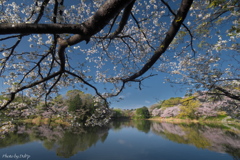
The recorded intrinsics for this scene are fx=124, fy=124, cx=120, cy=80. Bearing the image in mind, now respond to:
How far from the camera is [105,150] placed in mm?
8672

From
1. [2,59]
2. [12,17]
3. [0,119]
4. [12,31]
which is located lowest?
[0,119]

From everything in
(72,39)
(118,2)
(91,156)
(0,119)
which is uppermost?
(72,39)

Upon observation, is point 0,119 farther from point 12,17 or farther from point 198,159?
point 198,159

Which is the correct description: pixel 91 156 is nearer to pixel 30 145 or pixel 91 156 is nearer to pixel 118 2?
pixel 30 145

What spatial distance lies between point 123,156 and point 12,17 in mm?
8331

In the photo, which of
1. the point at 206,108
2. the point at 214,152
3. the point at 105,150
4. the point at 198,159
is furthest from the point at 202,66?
the point at 206,108

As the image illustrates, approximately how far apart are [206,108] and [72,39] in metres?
32.1

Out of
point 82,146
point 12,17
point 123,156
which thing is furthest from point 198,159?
point 12,17

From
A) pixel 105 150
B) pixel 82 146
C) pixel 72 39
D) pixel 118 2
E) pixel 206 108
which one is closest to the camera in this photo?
pixel 118 2

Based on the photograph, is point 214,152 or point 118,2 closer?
point 118,2

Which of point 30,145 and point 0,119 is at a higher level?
point 0,119

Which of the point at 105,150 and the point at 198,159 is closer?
the point at 198,159

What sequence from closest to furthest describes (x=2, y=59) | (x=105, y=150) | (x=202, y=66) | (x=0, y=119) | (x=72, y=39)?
1. (x=72, y=39)
2. (x=2, y=59)
3. (x=0, y=119)
4. (x=202, y=66)
5. (x=105, y=150)

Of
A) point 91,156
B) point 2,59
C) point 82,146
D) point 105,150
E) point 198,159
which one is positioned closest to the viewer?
point 2,59
